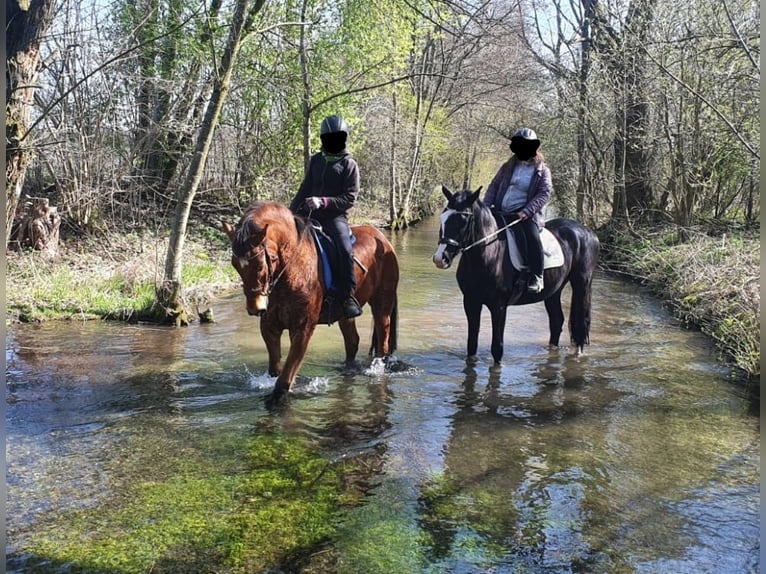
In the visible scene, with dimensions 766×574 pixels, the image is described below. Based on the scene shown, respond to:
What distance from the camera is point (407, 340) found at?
8.51m

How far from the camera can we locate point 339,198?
20.0ft

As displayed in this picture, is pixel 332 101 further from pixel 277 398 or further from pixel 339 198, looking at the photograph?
pixel 277 398

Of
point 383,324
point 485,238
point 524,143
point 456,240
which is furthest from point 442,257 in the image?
point 524,143

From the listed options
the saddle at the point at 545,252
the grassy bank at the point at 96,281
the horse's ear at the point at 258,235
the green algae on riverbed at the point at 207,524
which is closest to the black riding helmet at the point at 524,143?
the saddle at the point at 545,252

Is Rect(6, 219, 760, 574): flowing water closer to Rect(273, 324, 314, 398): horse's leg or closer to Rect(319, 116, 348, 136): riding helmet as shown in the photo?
Rect(273, 324, 314, 398): horse's leg

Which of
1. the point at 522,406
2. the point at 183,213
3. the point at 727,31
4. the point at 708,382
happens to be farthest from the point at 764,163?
the point at 727,31

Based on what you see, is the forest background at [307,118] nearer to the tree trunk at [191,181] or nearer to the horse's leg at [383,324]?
the tree trunk at [191,181]

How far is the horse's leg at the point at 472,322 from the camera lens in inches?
288

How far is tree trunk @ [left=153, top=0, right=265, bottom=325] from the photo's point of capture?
27.7 ft

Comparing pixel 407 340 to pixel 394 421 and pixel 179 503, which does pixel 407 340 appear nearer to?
pixel 394 421

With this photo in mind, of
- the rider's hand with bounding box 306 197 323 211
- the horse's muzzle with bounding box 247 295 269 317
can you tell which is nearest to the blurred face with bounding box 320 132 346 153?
the rider's hand with bounding box 306 197 323 211

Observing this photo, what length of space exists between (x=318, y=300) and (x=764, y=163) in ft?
15.9

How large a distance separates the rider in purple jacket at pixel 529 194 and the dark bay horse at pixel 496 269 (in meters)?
0.24

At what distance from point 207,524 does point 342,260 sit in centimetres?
307
